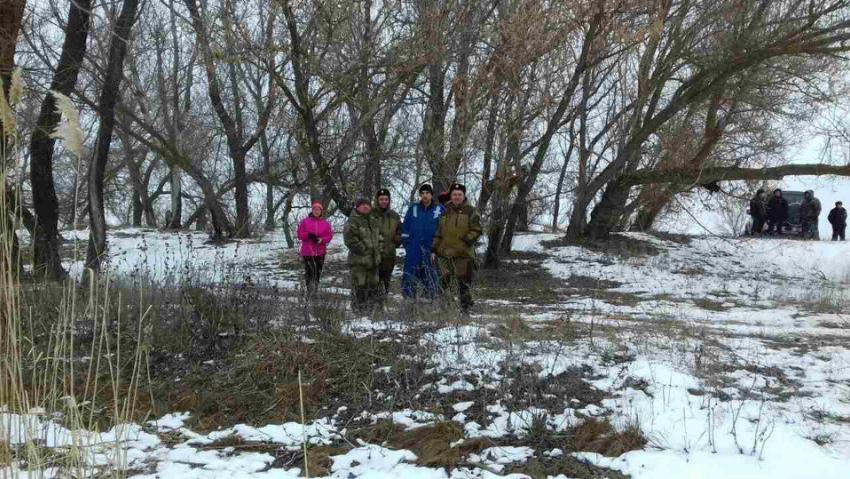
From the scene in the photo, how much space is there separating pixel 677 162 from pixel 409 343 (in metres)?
11.8

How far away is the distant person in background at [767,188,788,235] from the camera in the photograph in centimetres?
1850

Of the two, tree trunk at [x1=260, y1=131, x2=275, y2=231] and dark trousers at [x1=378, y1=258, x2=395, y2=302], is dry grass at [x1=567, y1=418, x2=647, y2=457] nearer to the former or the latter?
dark trousers at [x1=378, y1=258, x2=395, y2=302]

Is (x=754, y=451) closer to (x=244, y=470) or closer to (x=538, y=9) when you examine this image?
(x=244, y=470)

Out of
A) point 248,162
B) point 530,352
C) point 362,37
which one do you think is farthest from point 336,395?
point 248,162

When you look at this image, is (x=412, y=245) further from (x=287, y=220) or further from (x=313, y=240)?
(x=287, y=220)

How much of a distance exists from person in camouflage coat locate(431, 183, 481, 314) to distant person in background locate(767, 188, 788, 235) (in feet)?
47.4

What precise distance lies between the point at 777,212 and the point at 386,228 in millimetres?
15212

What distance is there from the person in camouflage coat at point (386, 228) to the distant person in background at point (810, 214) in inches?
600

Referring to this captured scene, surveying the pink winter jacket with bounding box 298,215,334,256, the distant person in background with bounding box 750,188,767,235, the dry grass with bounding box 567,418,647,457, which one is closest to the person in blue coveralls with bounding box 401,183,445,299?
the pink winter jacket with bounding box 298,215,334,256

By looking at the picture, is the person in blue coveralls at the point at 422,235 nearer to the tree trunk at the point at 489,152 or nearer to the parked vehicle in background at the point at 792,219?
the tree trunk at the point at 489,152

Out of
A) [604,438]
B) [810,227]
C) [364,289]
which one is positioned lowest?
[604,438]

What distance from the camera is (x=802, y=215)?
61.7 feet

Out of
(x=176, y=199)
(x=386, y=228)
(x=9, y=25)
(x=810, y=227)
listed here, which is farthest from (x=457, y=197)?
(x=176, y=199)

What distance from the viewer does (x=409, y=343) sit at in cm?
608
